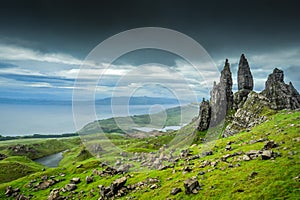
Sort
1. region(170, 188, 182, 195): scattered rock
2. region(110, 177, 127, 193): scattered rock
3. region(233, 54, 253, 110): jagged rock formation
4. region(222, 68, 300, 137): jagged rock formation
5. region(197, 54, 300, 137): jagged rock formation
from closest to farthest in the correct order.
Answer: region(170, 188, 182, 195): scattered rock < region(110, 177, 127, 193): scattered rock < region(222, 68, 300, 137): jagged rock formation < region(197, 54, 300, 137): jagged rock formation < region(233, 54, 253, 110): jagged rock formation

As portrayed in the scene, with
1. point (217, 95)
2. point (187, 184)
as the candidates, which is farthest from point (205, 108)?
point (187, 184)

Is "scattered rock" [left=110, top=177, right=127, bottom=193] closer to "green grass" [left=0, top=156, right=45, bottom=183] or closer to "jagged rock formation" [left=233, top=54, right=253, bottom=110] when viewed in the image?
"green grass" [left=0, top=156, right=45, bottom=183]

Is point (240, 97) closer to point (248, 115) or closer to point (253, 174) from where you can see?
point (248, 115)

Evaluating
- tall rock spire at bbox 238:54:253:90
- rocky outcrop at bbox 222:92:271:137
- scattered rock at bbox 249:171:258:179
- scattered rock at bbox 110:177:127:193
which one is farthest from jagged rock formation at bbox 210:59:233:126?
scattered rock at bbox 249:171:258:179

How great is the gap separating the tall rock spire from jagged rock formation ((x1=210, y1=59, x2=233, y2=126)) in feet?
26.1

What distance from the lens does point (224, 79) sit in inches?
6801

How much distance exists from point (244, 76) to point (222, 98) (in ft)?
73.5

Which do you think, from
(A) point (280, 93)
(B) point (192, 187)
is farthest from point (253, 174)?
(A) point (280, 93)

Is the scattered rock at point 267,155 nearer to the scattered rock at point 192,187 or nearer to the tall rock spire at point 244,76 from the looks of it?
the scattered rock at point 192,187

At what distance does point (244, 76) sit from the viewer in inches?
6496

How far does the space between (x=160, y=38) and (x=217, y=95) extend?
107838mm

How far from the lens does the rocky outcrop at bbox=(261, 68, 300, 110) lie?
125750 mm

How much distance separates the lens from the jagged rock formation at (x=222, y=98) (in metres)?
167

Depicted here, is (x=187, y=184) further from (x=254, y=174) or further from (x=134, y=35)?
(x=134, y=35)
